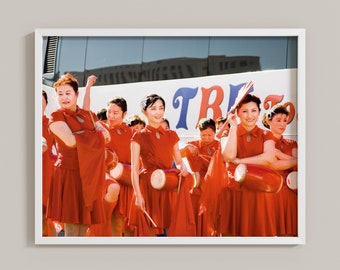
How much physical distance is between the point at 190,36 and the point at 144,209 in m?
0.62

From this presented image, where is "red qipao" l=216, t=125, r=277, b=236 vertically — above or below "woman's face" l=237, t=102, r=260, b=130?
below

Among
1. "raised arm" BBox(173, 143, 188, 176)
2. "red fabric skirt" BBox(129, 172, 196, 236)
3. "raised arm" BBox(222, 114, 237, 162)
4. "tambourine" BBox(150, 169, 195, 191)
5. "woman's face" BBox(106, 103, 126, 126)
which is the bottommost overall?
"red fabric skirt" BBox(129, 172, 196, 236)

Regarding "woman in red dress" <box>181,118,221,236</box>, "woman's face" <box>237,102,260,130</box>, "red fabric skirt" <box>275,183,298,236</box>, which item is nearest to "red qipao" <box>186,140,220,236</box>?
"woman in red dress" <box>181,118,221,236</box>

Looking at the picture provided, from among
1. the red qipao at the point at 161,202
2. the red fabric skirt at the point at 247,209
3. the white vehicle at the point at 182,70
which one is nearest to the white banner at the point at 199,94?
the white vehicle at the point at 182,70

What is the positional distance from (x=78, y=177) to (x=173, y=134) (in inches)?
14.3

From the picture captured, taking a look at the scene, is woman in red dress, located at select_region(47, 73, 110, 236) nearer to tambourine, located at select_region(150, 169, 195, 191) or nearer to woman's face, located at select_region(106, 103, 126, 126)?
woman's face, located at select_region(106, 103, 126, 126)

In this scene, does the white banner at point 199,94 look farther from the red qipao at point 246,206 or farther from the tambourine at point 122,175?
the tambourine at point 122,175

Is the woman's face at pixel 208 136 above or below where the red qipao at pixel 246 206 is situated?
above

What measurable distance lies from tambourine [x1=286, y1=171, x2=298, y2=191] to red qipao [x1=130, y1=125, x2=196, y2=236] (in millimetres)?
351

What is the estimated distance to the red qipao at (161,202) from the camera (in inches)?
87.4

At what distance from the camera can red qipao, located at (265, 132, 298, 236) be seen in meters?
2.23
